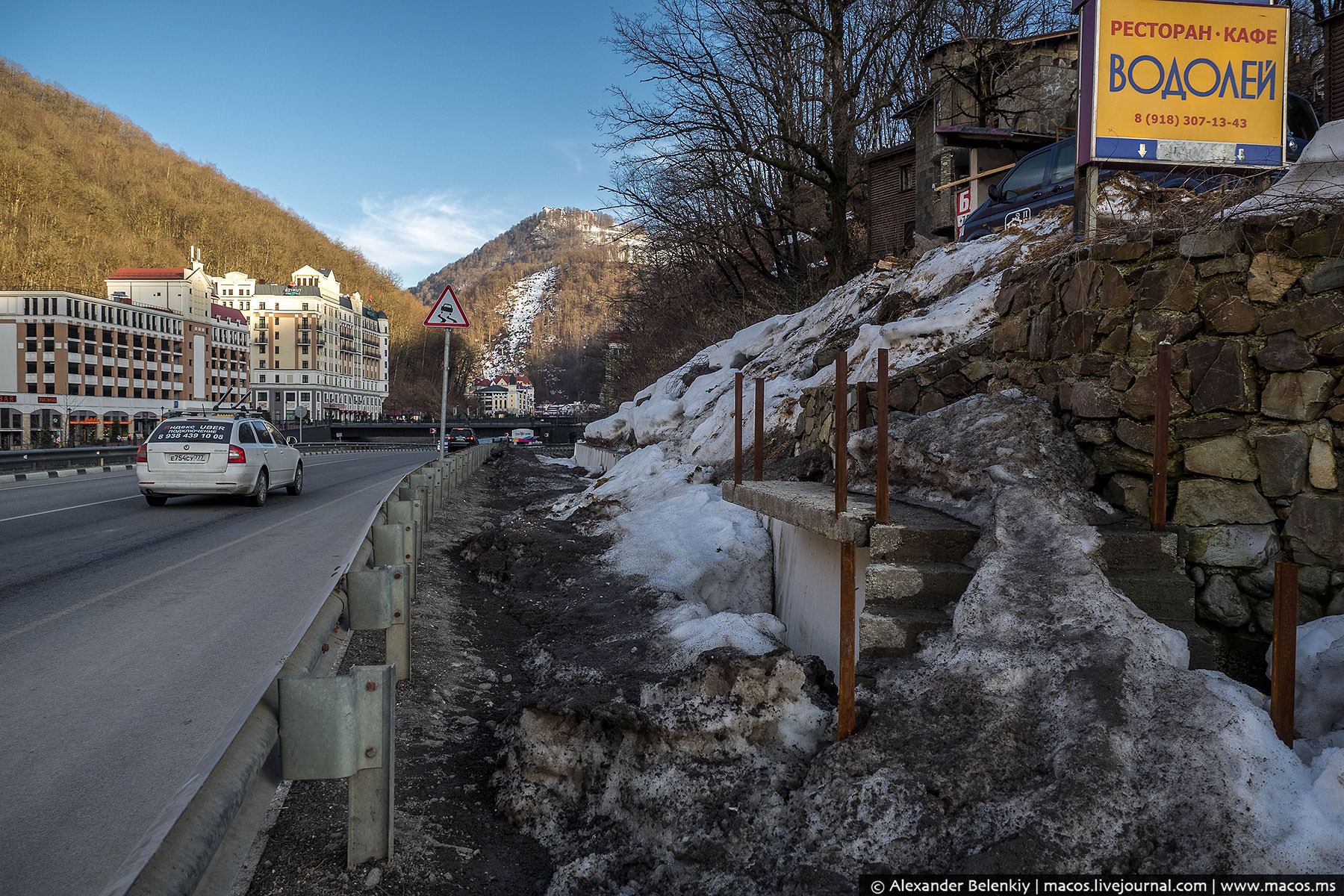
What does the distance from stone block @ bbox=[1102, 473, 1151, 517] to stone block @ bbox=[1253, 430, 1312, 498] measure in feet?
1.83

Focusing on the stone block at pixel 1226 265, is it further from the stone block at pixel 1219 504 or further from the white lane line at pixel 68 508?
the white lane line at pixel 68 508

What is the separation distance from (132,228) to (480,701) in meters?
198

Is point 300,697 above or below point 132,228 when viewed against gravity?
below

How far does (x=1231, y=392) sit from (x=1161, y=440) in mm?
688

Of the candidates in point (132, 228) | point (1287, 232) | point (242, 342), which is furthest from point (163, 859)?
point (132, 228)

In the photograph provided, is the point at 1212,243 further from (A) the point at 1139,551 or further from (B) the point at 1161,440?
(A) the point at 1139,551

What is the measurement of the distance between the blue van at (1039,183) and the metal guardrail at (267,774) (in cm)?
955

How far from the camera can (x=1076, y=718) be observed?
9.86 ft

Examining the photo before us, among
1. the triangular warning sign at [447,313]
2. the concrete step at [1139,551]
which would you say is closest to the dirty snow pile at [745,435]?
the concrete step at [1139,551]

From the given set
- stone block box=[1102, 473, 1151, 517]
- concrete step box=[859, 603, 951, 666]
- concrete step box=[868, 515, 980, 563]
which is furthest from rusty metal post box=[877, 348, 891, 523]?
stone block box=[1102, 473, 1151, 517]

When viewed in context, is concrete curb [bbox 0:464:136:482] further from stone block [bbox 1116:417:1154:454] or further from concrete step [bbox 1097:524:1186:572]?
concrete step [bbox 1097:524:1186:572]

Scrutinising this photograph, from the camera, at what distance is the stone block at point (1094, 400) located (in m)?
5.05

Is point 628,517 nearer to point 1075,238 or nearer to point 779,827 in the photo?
point 1075,238

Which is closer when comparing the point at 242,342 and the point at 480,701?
the point at 480,701
